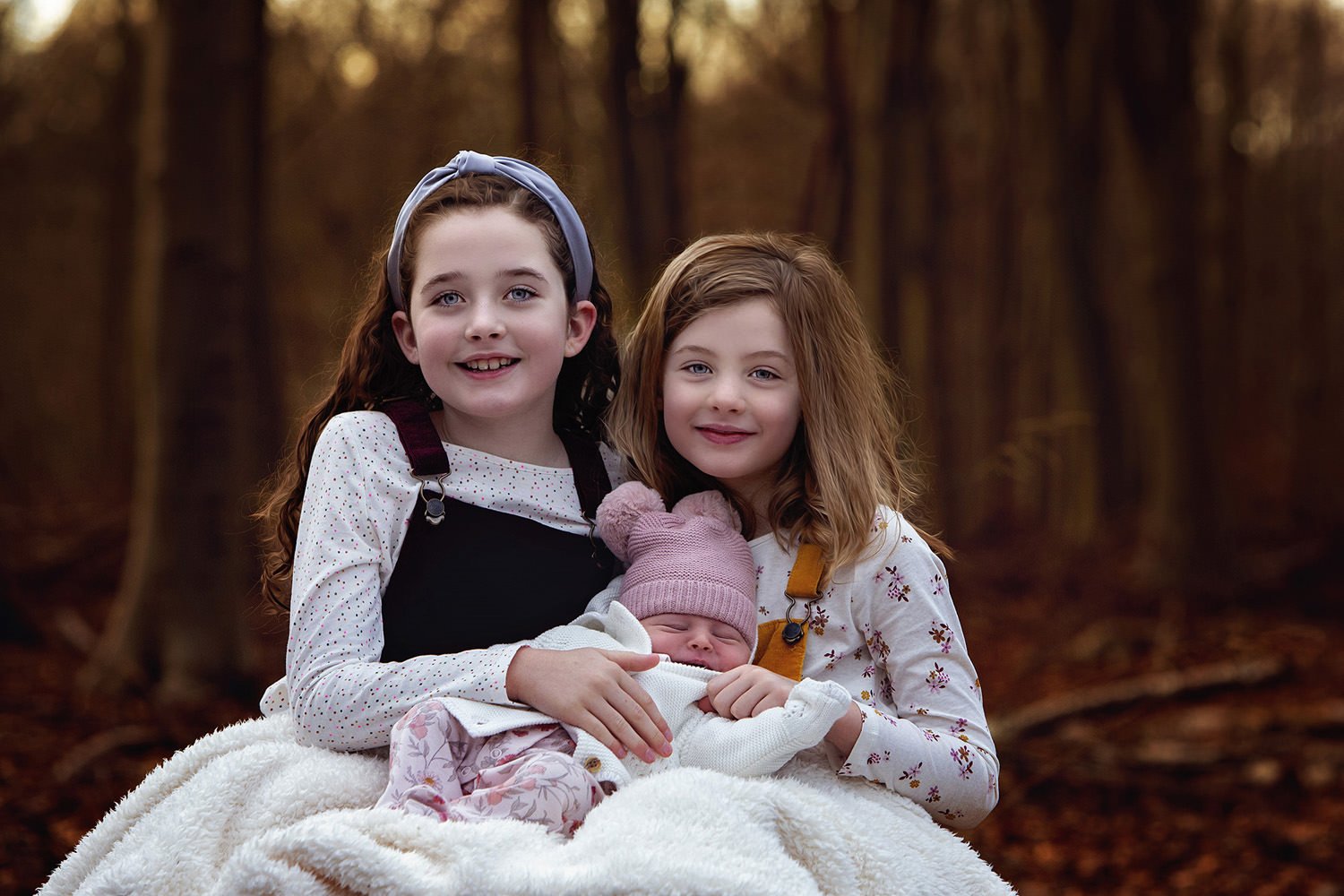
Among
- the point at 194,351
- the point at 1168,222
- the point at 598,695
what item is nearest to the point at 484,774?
the point at 598,695

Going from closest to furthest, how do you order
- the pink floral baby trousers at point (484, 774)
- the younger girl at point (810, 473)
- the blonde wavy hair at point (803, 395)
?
the pink floral baby trousers at point (484, 774), the younger girl at point (810, 473), the blonde wavy hair at point (803, 395)

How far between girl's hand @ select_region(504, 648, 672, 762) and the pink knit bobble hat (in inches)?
6.8

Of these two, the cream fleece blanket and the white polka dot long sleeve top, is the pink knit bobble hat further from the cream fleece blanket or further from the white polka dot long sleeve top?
the cream fleece blanket

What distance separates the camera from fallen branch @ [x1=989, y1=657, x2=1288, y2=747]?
20.3 feet

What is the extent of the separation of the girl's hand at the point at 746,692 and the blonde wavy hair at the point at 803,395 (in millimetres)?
308

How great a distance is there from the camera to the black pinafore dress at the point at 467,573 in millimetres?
2291

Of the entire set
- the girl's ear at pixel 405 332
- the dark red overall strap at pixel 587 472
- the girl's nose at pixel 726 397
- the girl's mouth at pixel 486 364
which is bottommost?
the dark red overall strap at pixel 587 472

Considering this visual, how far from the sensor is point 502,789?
1.90 m

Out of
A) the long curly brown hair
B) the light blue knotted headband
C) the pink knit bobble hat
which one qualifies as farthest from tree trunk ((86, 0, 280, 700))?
the pink knit bobble hat

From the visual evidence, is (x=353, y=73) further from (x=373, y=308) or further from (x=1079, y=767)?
(x=373, y=308)

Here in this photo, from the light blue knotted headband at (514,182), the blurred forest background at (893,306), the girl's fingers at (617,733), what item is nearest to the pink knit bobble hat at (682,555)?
the girl's fingers at (617,733)

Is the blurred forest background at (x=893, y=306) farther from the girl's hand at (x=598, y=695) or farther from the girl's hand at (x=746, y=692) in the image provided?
the girl's hand at (x=598, y=695)

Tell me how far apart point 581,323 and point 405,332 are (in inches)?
14.5

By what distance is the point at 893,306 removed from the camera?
29.2 feet
